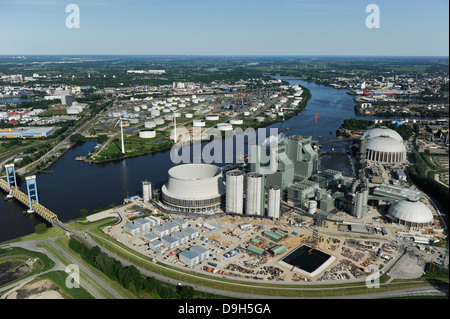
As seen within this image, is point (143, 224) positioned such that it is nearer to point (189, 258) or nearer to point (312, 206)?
point (189, 258)

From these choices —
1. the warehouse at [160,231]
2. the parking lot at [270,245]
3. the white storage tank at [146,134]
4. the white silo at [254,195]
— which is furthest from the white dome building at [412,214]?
the white storage tank at [146,134]

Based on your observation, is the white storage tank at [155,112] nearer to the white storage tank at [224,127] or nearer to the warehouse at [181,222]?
the white storage tank at [224,127]

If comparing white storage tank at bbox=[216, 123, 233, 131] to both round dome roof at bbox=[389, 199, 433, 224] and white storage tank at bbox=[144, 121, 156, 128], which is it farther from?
round dome roof at bbox=[389, 199, 433, 224]

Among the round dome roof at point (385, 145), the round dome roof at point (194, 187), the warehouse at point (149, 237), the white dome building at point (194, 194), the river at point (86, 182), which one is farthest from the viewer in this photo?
the round dome roof at point (385, 145)

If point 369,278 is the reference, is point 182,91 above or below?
above

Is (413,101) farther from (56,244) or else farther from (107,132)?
(56,244)

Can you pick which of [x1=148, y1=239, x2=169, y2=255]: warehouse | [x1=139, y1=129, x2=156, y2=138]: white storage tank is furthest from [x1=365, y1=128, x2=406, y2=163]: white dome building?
[x1=139, y1=129, x2=156, y2=138]: white storage tank
